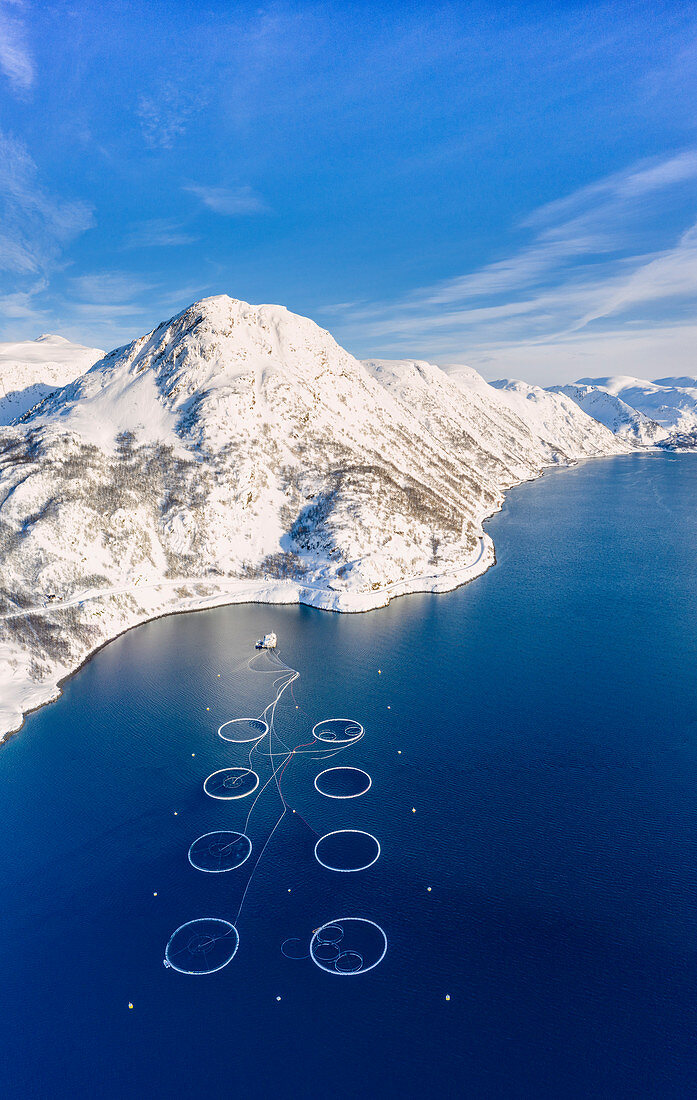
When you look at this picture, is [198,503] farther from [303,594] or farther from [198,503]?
[303,594]

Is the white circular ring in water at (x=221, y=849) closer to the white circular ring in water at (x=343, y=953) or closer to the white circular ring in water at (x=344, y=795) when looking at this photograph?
the white circular ring in water at (x=344, y=795)

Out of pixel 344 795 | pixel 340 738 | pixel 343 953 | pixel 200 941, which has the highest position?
pixel 340 738

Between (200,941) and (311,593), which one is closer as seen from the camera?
(200,941)

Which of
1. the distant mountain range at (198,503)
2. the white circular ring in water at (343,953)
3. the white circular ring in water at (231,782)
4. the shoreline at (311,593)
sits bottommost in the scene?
the white circular ring in water at (343,953)

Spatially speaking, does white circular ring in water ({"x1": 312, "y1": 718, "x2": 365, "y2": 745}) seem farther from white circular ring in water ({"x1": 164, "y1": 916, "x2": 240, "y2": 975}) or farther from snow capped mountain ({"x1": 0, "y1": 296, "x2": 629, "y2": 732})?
snow capped mountain ({"x1": 0, "y1": 296, "x2": 629, "y2": 732})

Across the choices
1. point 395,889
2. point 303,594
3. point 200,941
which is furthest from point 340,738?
point 303,594

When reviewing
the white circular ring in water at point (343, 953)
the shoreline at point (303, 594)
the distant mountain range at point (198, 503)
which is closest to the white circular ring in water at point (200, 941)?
the white circular ring in water at point (343, 953)

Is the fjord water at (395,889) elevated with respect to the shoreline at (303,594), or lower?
lower
